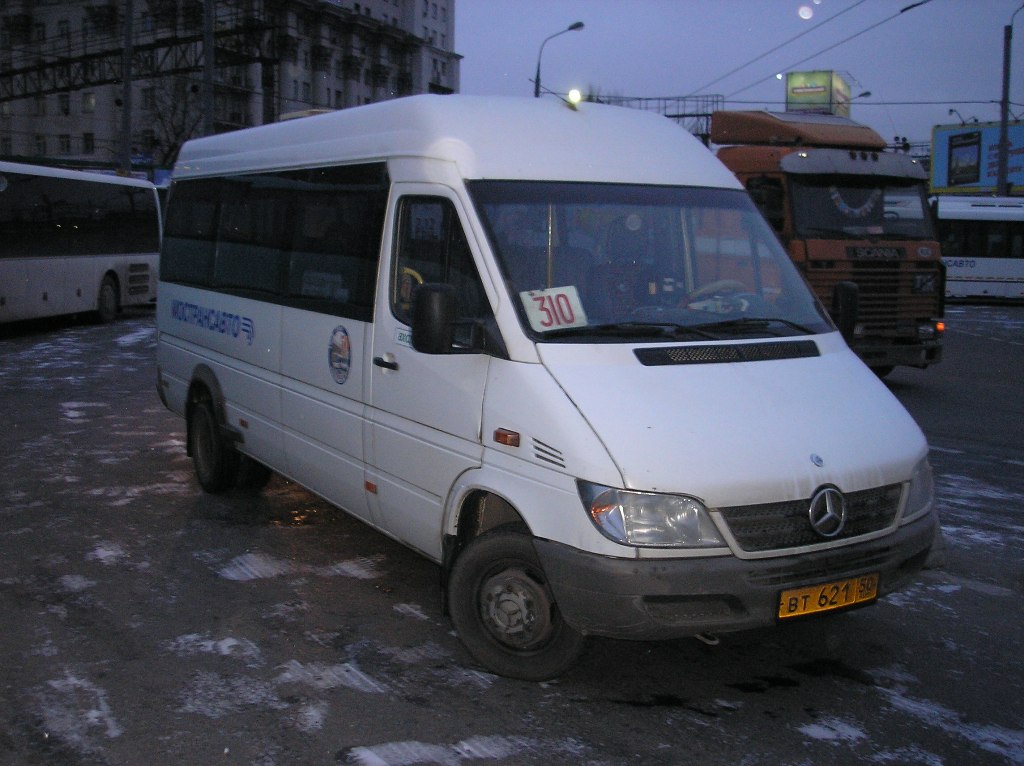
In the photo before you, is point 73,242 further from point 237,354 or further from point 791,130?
point 237,354

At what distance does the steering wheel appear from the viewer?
5172 millimetres

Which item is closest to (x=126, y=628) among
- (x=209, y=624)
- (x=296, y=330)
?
(x=209, y=624)

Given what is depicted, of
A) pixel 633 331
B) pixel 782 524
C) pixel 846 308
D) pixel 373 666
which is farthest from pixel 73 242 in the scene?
pixel 782 524

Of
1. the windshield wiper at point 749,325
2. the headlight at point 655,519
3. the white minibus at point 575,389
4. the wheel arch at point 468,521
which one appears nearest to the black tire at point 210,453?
the white minibus at point 575,389

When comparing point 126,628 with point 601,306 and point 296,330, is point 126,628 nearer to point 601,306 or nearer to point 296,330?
point 296,330

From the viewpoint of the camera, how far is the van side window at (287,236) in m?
5.86

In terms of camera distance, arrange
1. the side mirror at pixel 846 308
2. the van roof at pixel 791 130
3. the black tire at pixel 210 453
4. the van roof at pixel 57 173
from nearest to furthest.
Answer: the side mirror at pixel 846 308 < the black tire at pixel 210 453 < the van roof at pixel 791 130 < the van roof at pixel 57 173

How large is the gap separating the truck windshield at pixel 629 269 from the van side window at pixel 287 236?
3.31ft

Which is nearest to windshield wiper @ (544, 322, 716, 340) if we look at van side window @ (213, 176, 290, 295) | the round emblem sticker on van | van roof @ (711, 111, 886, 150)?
the round emblem sticker on van

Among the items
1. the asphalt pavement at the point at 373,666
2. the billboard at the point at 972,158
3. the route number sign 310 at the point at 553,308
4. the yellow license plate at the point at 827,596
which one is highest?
the billboard at the point at 972,158

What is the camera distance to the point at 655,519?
164 inches

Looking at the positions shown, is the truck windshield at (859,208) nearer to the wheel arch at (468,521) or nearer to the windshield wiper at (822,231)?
the windshield wiper at (822,231)

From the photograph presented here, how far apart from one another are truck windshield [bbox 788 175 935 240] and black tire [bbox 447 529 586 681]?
9.22 meters

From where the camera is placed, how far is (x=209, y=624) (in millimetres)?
5324
